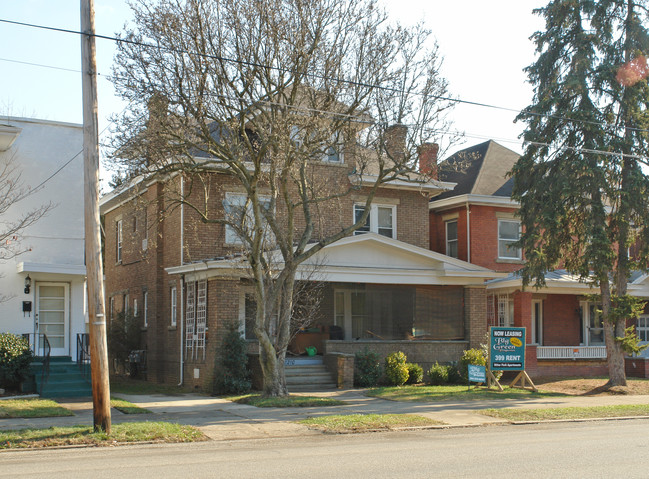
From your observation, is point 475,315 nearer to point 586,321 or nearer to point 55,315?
point 586,321

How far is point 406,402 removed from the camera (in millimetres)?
18656

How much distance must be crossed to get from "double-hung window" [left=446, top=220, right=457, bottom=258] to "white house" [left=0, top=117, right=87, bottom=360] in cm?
1501

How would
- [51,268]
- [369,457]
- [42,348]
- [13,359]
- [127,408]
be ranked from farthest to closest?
[42,348] → [51,268] → [13,359] → [127,408] → [369,457]

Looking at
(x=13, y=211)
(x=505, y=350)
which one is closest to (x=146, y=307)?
(x=13, y=211)

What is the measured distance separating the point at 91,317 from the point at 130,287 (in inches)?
699

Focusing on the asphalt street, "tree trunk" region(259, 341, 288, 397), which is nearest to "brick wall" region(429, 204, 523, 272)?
"tree trunk" region(259, 341, 288, 397)

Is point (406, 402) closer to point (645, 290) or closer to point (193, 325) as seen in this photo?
point (193, 325)

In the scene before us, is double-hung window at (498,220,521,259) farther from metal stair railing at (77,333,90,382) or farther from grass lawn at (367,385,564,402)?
metal stair railing at (77,333,90,382)

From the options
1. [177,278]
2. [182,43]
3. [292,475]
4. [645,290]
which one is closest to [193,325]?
[177,278]

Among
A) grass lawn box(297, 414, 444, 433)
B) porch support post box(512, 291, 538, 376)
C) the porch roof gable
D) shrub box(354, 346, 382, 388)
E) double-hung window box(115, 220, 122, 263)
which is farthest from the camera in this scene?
double-hung window box(115, 220, 122, 263)

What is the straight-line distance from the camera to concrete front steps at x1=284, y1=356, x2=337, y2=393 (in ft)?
72.5

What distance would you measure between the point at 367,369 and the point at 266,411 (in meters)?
6.66

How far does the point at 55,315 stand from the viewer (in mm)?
21234

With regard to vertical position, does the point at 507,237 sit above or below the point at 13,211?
below
